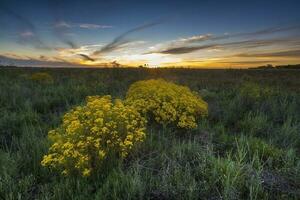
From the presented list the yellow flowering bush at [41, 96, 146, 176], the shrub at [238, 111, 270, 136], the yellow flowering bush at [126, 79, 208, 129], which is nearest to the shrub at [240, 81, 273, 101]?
the shrub at [238, 111, 270, 136]

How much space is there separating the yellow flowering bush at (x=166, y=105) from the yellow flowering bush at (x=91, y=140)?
1592 millimetres

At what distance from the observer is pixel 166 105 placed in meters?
6.34

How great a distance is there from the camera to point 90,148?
431 cm

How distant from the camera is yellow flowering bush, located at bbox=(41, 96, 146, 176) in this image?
4.02m

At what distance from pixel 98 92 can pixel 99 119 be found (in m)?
8.33

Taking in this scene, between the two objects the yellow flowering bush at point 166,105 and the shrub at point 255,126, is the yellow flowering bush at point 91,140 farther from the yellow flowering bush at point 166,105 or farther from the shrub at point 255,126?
the shrub at point 255,126

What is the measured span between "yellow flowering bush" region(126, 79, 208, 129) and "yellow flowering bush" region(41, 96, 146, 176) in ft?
5.22

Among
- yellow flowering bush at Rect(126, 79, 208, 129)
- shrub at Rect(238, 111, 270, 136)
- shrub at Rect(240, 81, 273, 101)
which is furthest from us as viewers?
shrub at Rect(240, 81, 273, 101)

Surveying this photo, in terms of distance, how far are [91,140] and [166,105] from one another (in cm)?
236

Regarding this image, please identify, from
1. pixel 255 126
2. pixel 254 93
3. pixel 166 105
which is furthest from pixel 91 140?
pixel 254 93

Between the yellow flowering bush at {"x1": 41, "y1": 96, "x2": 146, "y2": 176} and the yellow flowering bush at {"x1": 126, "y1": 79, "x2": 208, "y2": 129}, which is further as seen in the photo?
the yellow flowering bush at {"x1": 126, "y1": 79, "x2": 208, "y2": 129}

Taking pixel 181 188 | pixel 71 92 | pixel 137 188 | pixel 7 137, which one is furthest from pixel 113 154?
pixel 71 92

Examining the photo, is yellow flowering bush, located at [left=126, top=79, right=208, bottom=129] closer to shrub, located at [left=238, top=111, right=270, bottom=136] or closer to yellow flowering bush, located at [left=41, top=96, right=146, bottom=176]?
shrub, located at [left=238, top=111, right=270, bottom=136]

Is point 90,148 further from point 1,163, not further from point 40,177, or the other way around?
point 1,163
